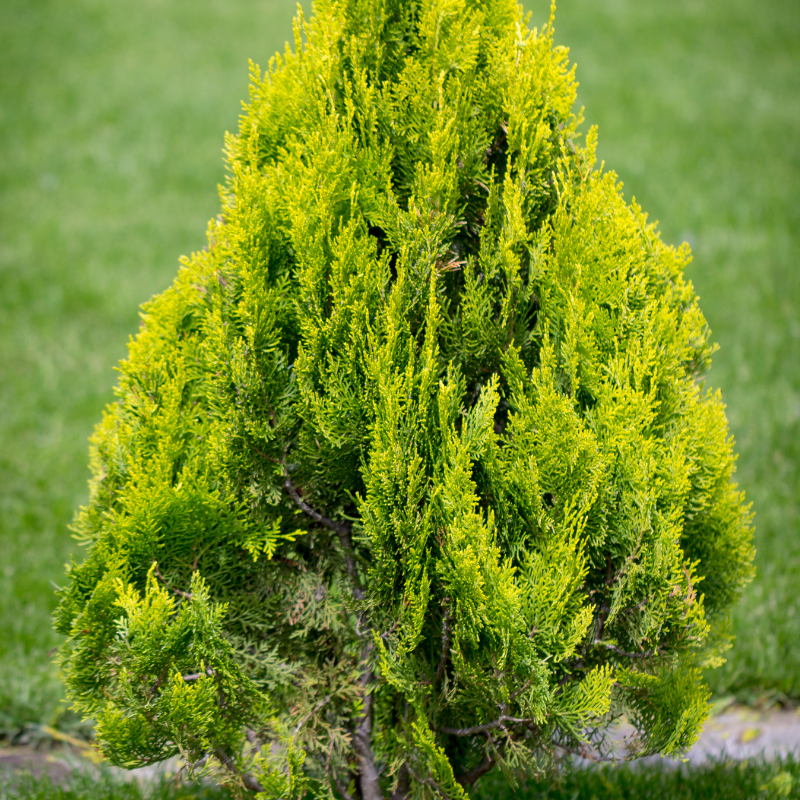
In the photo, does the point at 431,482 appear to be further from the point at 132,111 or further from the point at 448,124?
the point at 132,111

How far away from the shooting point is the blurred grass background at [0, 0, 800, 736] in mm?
5773

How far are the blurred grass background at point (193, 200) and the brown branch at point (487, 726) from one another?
111 inches

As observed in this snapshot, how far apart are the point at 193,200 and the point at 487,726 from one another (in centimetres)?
1131

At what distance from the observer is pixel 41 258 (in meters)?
10.6

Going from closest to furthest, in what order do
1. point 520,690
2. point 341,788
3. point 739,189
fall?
point 520,690
point 341,788
point 739,189

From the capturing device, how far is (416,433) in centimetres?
238

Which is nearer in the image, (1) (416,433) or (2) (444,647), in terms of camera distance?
(1) (416,433)

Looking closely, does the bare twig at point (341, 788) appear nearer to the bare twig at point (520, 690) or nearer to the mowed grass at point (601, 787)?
the mowed grass at point (601, 787)

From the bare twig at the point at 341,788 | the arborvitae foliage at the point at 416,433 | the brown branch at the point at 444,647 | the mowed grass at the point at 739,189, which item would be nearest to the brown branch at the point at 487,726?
the arborvitae foliage at the point at 416,433

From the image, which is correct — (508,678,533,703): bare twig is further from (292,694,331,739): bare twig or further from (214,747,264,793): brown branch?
(214,747,264,793): brown branch

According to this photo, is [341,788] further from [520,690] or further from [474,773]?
[520,690]

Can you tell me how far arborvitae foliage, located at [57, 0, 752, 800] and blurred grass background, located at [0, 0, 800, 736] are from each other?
256 cm

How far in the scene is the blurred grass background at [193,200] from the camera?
5773mm

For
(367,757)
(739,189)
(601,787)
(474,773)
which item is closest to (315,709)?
(367,757)
